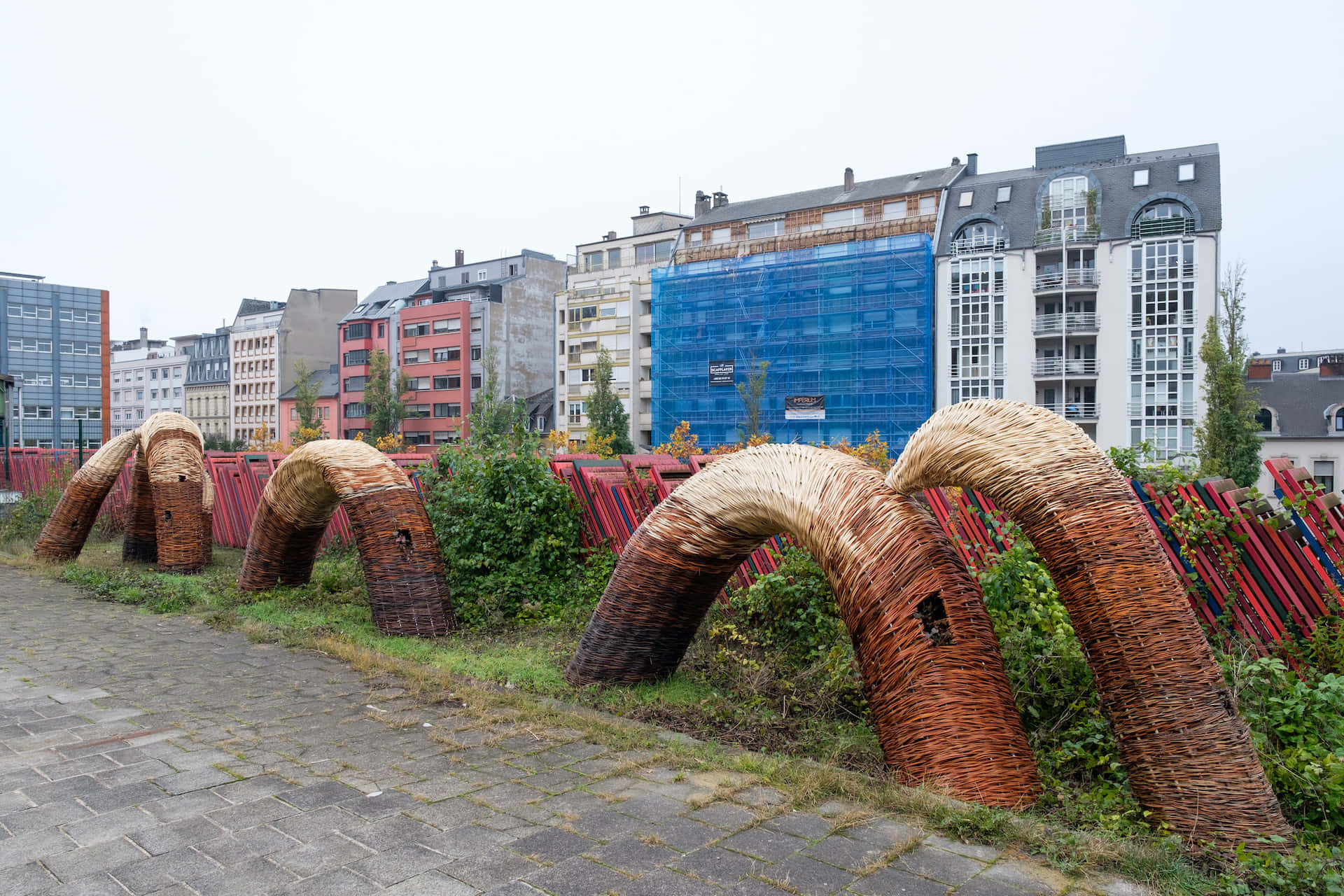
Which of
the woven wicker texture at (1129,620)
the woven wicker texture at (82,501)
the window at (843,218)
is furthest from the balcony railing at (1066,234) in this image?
the woven wicker texture at (1129,620)

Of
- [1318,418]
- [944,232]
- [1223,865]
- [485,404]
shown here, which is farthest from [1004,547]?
[1318,418]

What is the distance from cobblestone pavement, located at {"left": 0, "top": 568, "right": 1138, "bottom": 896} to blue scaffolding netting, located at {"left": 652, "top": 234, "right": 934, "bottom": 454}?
135 ft

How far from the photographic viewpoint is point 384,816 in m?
4.42

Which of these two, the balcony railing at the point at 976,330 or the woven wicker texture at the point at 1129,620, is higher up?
the balcony railing at the point at 976,330

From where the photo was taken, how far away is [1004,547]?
6652 millimetres

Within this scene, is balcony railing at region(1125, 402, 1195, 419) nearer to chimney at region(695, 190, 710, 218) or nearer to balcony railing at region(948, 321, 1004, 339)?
balcony railing at region(948, 321, 1004, 339)

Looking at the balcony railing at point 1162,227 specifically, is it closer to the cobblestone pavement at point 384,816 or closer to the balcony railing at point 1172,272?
the balcony railing at point 1172,272

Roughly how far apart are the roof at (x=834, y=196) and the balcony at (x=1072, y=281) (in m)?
8.05

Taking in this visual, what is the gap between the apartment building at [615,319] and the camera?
62.2 meters

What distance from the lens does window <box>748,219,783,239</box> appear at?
5497 cm

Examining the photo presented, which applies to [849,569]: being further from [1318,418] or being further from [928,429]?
[1318,418]

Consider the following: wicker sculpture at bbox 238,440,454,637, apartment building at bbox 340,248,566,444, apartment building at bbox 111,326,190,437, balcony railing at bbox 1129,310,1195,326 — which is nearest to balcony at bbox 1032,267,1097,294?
balcony railing at bbox 1129,310,1195,326

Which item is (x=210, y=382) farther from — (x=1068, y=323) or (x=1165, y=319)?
(x=1165, y=319)

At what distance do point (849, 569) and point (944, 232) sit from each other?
45861 millimetres
